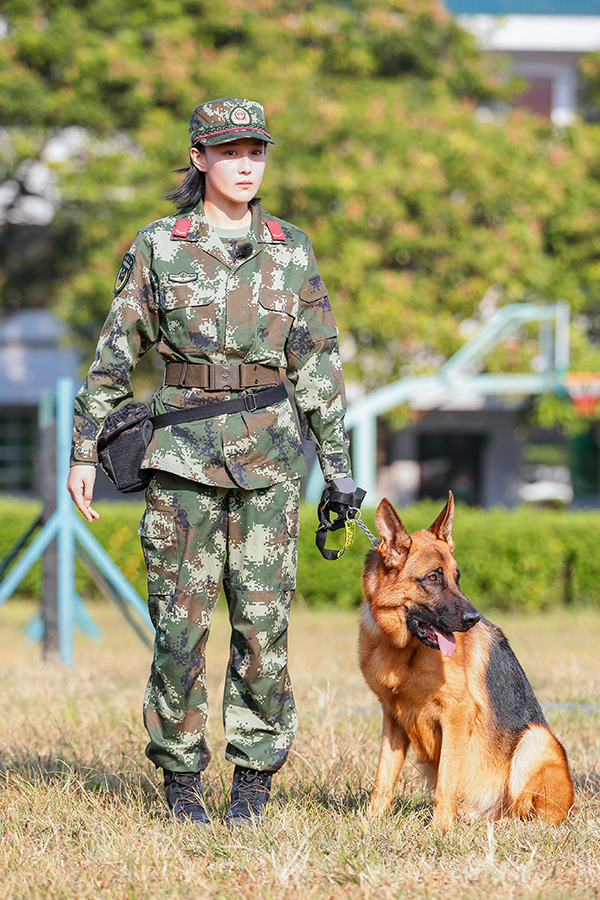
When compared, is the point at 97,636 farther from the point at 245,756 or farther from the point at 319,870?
the point at 319,870

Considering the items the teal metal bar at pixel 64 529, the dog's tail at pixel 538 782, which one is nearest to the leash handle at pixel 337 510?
the dog's tail at pixel 538 782

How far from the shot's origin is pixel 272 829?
116 inches

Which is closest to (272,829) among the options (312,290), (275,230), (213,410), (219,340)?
(213,410)

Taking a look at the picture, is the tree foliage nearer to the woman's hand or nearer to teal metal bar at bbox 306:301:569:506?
teal metal bar at bbox 306:301:569:506

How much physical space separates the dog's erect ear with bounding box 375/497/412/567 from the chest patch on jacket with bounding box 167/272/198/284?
963 millimetres

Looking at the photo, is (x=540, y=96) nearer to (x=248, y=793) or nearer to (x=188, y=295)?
(x=188, y=295)

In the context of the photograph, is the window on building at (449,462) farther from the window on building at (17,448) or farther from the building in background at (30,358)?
the window on building at (17,448)

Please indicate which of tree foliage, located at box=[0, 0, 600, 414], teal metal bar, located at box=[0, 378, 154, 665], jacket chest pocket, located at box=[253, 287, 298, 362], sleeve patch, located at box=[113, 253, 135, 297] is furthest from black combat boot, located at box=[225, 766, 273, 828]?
tree foliage, located at box=[0, 0, 600, 414]

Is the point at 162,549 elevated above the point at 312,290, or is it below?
below

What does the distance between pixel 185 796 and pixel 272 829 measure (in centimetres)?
37

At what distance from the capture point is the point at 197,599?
3070mm

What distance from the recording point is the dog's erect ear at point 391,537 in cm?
313

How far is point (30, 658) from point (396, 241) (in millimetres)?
7759

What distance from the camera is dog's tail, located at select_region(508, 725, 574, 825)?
318 cm
